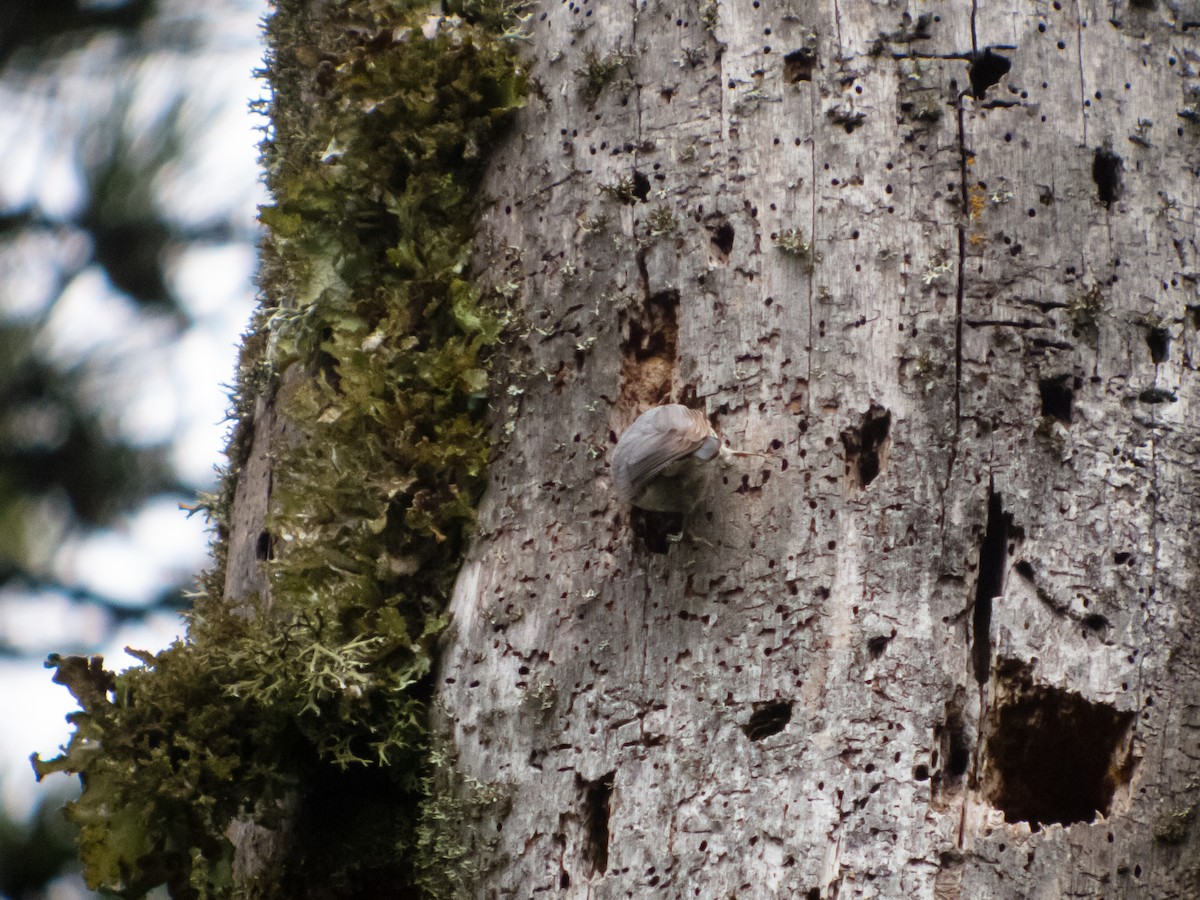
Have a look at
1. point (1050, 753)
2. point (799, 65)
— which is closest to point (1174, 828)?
point (1050, 753)

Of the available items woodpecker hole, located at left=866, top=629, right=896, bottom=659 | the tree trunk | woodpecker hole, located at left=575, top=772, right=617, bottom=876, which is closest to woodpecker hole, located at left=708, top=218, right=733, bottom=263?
the tree trunk

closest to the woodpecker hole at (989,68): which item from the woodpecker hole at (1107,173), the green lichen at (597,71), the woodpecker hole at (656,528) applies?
the woodpecker hole at (1107,173)

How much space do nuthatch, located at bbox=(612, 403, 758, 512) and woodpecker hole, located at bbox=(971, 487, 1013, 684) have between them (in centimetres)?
53

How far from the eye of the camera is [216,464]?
3.74 m

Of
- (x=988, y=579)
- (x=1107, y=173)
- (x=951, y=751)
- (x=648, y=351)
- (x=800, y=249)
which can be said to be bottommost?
(x=951, y=751)

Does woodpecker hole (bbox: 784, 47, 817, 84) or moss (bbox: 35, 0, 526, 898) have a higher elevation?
woodpecker hole (bbox: 784, 47, 817, 84)

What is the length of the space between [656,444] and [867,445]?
0.47 metres

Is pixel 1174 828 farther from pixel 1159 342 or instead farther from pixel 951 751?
pixel 1159 342

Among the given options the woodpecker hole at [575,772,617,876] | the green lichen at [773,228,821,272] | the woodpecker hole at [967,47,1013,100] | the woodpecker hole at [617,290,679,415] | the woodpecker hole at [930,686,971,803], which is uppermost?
the woodpecker hole at [967,47,1013,100]

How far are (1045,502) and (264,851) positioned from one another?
6.83 feet

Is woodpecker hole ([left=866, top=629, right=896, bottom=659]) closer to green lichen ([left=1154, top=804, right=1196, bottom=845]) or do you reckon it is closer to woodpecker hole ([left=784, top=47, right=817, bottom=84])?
green lichen ([left=1154, top=804, right=1196, bottom=845])

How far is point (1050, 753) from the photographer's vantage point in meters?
2.49

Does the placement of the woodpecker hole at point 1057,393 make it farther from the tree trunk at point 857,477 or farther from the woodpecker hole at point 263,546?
the woodpecker hole at point 263,546

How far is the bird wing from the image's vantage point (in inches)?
96.2
